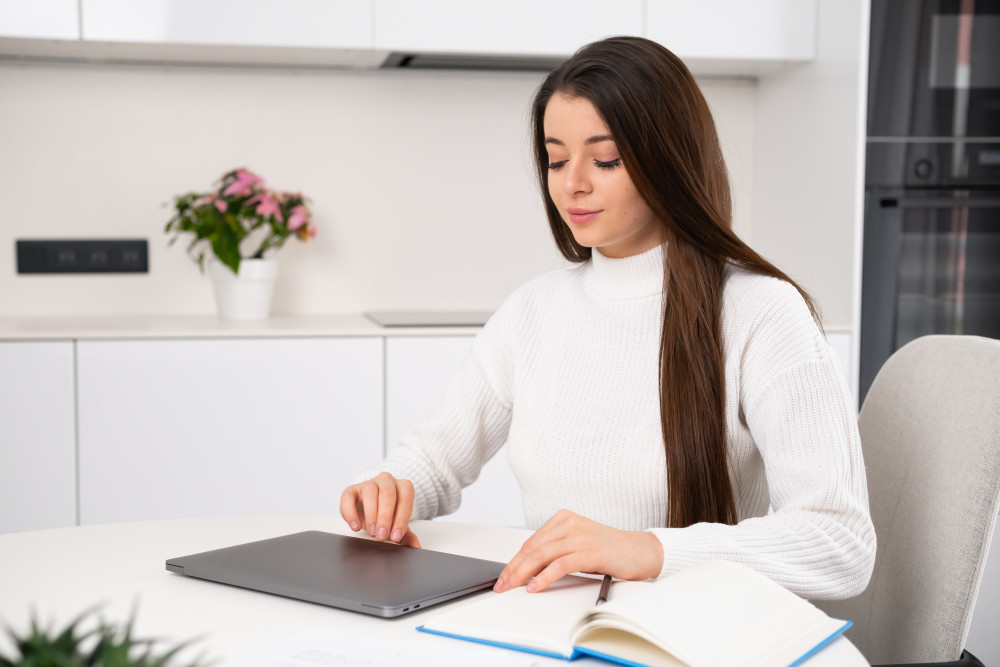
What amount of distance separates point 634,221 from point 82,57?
6.37ft

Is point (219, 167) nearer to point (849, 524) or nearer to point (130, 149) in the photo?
point (130, 149)

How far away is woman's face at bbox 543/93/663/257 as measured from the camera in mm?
1298

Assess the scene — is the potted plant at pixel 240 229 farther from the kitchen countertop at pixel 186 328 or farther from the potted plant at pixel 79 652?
the potted plant at pixel 79 652

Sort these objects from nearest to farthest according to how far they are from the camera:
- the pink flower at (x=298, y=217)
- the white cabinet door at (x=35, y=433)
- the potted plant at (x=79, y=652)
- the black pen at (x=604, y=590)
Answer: the potted plant at (x=79, y=652), the black pen at (x=604, y=590), the white cabinet door at (x=35, y=433), the pink flower at (x=298, y=217)

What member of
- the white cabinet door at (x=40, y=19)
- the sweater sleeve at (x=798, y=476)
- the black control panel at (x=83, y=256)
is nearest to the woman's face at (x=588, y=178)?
the sweater sleeve at (x=798, y=476)

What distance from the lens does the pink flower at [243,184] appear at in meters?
2.60

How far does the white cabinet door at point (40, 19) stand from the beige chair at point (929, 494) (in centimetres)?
199

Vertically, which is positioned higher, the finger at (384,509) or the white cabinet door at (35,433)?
the finger at (384,509)

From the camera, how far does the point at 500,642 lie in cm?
85

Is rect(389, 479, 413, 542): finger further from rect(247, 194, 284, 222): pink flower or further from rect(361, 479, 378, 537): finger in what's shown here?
rect(247, 194, 284, 222): pink flower

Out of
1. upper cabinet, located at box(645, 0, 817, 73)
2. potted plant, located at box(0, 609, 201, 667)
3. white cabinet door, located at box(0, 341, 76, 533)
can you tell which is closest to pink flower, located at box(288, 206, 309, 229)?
white cabinet door, located at box(0, 341, 76, 533)

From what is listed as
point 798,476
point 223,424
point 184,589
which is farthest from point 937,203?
point 184,589

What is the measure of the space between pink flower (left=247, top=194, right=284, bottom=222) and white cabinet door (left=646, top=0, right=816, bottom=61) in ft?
3.42

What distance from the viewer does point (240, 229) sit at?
2.61 meters
